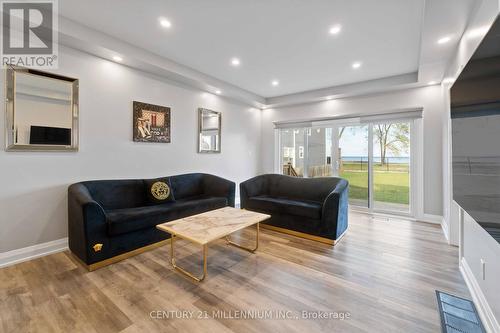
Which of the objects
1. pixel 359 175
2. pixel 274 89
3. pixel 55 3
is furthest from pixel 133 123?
pixel 359 175

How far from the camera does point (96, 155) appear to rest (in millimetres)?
3051

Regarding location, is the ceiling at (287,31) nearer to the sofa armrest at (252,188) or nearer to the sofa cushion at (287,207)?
the sofa armrest at (252,188)

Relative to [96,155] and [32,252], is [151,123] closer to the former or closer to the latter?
[96,155]

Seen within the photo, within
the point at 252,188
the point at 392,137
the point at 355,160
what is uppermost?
the point at 392,137

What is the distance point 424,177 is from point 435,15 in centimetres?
293

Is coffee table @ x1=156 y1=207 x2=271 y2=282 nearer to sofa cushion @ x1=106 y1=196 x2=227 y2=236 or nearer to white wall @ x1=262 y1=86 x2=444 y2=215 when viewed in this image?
sofa cushion @ x1=106 y1=196 x2=227 y2=236

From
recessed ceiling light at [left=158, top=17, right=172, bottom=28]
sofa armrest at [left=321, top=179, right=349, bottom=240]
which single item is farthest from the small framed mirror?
sofa armrest at [left=321, top=179, right=349, bottom=240]

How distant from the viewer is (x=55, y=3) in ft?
7.33

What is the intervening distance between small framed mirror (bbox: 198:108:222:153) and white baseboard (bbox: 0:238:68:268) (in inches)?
99.8

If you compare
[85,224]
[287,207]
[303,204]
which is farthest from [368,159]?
[85,224]

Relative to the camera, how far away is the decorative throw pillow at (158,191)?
330cm

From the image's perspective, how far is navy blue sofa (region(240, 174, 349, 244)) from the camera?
3008mm

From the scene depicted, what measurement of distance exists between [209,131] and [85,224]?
291 centimetres

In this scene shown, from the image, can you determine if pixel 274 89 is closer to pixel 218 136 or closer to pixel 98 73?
pixel 218 136
